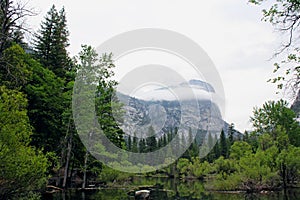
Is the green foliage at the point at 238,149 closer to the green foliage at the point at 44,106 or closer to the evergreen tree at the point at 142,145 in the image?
the green foliage at the point at 44,106

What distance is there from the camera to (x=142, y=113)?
35.3m

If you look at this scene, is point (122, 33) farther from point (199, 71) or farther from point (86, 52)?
point (199, 71)

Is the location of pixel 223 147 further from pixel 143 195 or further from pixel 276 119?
pixel 143 195

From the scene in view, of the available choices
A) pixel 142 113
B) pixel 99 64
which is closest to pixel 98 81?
pixel 99 64

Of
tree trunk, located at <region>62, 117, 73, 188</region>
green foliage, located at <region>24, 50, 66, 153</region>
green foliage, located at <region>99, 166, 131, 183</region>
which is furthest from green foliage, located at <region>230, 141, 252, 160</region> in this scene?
green foliage, located at <region>24, 50, 66, 153</region>

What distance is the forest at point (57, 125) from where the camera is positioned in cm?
1019

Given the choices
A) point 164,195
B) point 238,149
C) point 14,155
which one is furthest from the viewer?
point 238,149

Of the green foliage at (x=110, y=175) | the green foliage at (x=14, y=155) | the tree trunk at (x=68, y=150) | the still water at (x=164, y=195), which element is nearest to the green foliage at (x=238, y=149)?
the green foliage at (x=110, y=175)

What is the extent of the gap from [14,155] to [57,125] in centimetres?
1264

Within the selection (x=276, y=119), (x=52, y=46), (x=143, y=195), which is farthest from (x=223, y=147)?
(x=143, y=195)

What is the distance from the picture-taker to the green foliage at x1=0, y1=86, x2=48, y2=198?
32.3 feet

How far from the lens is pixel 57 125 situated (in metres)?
22.5

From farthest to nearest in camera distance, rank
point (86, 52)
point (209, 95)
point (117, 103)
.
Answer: point (209, 95) → point (117, 103) → point (86, 52)

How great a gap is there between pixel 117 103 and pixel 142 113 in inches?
484
